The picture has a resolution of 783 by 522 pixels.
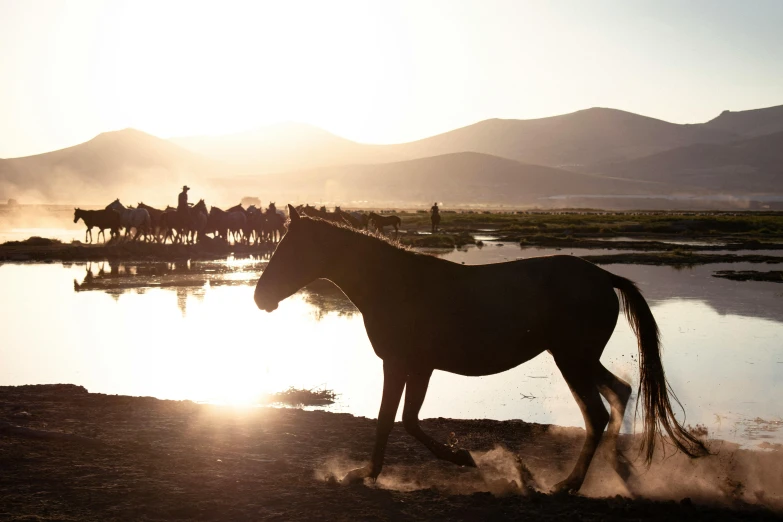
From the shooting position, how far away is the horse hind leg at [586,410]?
270 inches

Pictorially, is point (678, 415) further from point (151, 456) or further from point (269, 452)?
point (151, 456)

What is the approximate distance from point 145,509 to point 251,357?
23.9ft

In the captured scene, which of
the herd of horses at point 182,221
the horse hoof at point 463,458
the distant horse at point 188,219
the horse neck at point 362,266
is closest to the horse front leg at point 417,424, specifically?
the horse hoof at point 463,458

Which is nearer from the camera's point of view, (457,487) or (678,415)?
(457,487)

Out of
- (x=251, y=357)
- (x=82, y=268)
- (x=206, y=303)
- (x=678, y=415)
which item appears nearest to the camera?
(x=678, y=415)

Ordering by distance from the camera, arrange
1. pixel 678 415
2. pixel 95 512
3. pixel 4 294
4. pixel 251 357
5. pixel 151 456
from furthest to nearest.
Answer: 1. pixel 4 294
2. pixel 251 357
3. pixel 678 415
4. pixel 151 456
5. pixel 95 512

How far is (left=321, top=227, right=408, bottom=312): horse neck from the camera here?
24.5 feet

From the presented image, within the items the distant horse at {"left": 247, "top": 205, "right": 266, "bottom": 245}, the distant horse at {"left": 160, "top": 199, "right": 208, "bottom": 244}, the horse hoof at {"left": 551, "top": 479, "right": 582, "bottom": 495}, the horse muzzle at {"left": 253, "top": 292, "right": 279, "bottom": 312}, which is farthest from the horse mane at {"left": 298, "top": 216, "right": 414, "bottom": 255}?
the distant horse at {"left": 247, "top": 205, "right": 266, "bottom": 245}

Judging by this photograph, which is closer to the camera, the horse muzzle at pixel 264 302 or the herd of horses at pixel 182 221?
the horse muzzle at pixel 264 302

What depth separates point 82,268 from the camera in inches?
1195

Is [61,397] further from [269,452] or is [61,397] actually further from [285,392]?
[269,452]

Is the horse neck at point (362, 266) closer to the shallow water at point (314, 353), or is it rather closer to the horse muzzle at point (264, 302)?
the horse muzzle at point (264, 302)

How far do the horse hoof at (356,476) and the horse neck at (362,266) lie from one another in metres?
1.44

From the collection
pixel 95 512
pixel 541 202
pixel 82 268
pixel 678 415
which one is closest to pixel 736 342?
pixel 678 415
